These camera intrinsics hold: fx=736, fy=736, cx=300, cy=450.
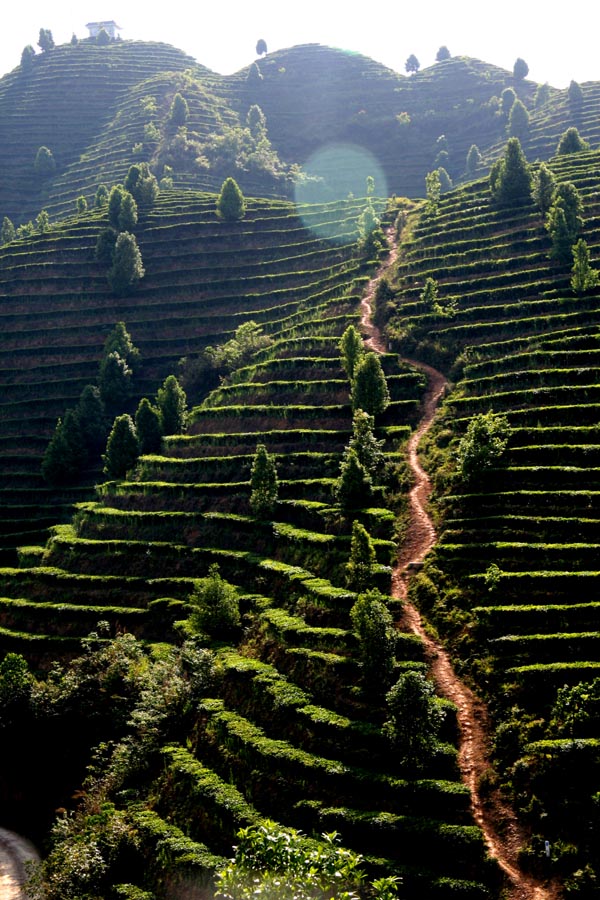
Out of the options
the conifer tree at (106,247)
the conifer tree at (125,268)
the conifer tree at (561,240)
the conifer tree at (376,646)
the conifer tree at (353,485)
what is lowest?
the conifer tree at (376,646)

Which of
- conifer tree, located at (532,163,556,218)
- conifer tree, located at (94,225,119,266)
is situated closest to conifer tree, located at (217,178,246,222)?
conifer tree, located at (94,225,119,266)

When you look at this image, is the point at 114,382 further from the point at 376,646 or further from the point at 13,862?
the point at 376,646

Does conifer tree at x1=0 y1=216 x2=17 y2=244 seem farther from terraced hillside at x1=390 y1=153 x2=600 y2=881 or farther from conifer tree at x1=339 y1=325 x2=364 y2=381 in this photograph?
conifer tree at x1=339 y1=325 x2=364 y2=381

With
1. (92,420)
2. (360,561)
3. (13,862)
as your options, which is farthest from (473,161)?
(13,862)

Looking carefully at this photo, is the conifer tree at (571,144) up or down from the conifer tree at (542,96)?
down

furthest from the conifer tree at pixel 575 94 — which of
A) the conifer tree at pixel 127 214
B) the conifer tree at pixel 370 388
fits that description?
the conifer tree at pixel 370 388

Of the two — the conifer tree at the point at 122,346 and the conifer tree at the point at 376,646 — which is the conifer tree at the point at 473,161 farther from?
the conifer tree at the point at 376,646

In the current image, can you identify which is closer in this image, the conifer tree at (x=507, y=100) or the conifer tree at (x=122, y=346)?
the conifer tree at (x=122, y=346)

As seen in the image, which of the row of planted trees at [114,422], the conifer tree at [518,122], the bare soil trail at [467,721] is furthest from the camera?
the conifer tree at [518,122]
